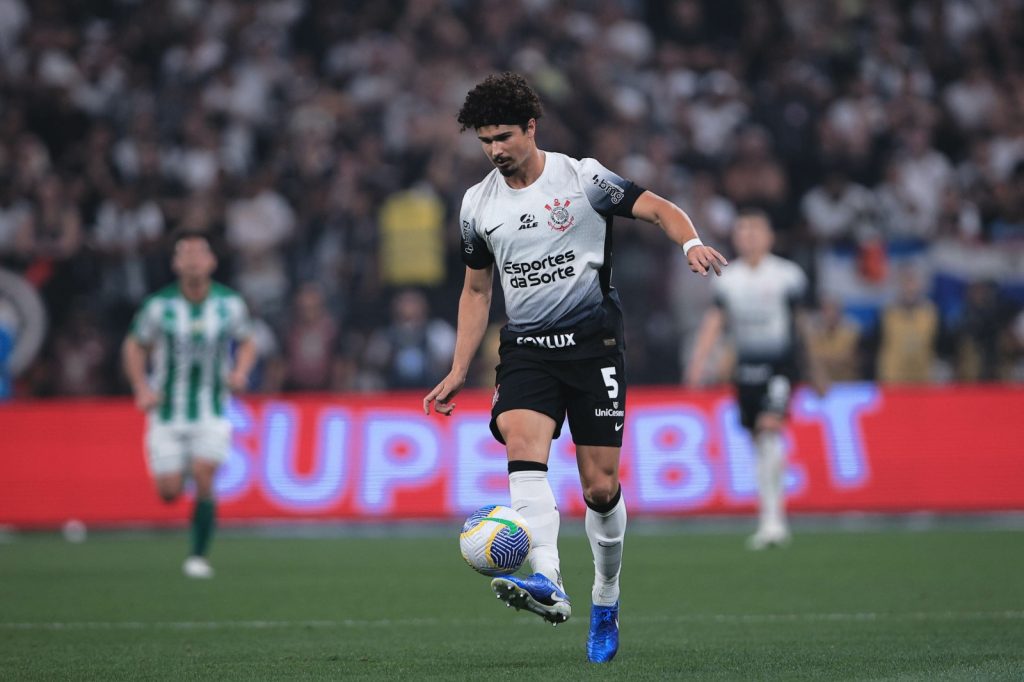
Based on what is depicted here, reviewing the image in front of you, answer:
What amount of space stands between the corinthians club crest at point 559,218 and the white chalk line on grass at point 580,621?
2618 mm

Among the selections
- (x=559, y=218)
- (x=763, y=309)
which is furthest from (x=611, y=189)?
(x=763, y=309)

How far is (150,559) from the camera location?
13.4 meters

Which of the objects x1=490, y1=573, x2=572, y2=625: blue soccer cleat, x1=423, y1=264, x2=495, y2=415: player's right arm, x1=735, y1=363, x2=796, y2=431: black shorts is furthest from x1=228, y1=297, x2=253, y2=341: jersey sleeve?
x1=490, y1=573, x2=572, y2=625: blue soccer cleat

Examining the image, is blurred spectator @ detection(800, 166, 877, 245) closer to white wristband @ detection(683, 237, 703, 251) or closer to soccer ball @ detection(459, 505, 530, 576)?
white wristband @ detection(683, 237, 703, 251)

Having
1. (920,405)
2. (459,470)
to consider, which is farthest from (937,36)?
(459,470)

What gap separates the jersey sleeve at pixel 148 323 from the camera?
40.4 ft

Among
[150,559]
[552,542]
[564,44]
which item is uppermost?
[564,44]

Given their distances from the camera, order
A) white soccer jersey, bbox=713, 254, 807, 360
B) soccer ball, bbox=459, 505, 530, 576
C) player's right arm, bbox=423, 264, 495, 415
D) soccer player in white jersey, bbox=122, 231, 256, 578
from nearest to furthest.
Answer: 1. soccer ball, bbox=459, 505, 530, 576
2. player's right arm, bbox=423, 264, 495, 415
3. soccer player in white jersey, bbox=122, 231, 256, 578
4. white soccer jersey, bbox=713, 254, 807, 360

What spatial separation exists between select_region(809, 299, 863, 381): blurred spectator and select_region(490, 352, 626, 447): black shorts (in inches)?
426

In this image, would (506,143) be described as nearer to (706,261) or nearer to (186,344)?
(706,261)

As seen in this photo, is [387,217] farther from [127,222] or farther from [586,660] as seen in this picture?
[586,660]

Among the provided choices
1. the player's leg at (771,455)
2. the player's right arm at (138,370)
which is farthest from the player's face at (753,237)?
the player's right arm at (138,370)

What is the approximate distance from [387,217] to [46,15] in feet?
22.3

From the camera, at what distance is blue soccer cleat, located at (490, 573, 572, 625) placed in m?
6.19
